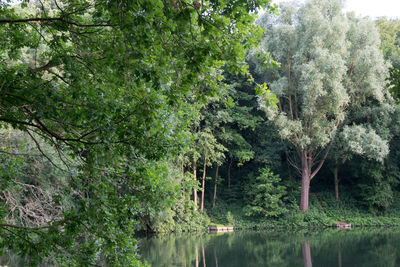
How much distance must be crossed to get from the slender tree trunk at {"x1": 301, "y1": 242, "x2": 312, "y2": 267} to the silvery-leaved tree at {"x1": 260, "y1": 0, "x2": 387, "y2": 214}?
6.08 meters

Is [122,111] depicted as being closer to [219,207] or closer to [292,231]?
[292,231]

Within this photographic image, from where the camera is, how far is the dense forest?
320cm

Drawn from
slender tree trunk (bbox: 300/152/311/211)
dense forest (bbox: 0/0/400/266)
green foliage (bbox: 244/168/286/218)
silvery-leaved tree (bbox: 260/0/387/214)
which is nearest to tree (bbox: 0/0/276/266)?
dense forest (bbox: 0/0/400/266)

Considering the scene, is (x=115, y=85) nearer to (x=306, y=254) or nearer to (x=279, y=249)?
(x=306, y=254)

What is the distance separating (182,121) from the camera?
4.82 meters

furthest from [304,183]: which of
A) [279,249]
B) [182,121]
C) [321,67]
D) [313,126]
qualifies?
[182,121]

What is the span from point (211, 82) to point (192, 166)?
18788mm

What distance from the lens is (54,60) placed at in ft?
12.2

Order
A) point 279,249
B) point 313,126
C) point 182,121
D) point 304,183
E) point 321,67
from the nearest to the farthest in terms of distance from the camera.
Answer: point 182,121, point 279,249, point 321,67, point 313,126, point 304,183

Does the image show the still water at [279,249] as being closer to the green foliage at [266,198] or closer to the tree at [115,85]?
the green foliage at [266,198]

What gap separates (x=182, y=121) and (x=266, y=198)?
56.4 feet

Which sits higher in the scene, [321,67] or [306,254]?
[321,67]

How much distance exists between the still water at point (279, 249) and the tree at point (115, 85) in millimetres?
8265

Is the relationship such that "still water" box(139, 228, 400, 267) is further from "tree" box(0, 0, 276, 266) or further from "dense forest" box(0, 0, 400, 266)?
"tree" box(0, 0, 276, 266)
